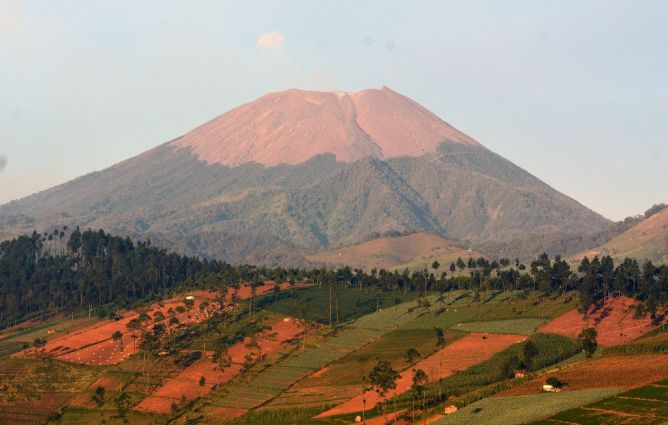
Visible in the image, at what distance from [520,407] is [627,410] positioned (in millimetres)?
20190

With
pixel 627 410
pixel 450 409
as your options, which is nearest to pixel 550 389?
pixel 450 409

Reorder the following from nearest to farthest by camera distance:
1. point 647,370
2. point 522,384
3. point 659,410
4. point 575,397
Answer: point 659,410, point 575,397, point 647,370, point 522,384

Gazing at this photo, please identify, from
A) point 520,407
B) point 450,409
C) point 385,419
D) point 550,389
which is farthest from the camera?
point 385,419

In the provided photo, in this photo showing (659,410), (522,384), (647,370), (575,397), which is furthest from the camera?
(522,384)

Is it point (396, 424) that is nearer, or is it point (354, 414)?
point (396, 424)

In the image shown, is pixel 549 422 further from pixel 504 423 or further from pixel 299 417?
pixel 299 417

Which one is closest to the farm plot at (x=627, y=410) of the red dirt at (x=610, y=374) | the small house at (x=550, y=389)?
the red dirt at (x=610, y=374)

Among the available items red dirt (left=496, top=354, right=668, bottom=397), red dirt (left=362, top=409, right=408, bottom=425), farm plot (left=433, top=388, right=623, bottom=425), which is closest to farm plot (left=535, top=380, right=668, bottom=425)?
farm plot (left=433, top=388, right=623, bottom=425)

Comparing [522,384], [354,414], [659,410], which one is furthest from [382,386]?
[659,410]

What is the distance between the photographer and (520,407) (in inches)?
6545

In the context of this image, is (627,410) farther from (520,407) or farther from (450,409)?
(450,409)

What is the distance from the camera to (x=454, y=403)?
182000 mm

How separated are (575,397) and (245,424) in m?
69.5

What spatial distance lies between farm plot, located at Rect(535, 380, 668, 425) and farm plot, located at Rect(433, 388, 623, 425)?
2.86m
